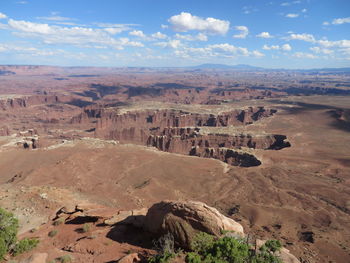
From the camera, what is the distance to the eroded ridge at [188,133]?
188 feet

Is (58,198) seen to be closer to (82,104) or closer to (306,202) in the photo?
(306,202)

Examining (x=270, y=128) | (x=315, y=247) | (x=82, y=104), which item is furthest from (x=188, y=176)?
(x=82, y=104)

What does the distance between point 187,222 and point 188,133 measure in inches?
2294

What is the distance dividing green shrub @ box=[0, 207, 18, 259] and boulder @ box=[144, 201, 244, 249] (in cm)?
747

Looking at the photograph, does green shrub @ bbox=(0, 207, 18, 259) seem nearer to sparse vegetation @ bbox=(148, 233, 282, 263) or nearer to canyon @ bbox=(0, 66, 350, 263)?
canyon @ bbox=(0, 66, 350, 263)

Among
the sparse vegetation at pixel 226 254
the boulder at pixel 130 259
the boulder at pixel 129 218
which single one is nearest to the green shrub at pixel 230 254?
the sparse vegetation at pixel 226 254

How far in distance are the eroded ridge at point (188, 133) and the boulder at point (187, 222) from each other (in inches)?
1383

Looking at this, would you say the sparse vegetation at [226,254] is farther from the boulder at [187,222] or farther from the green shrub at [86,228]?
the green shrub at [86,228]

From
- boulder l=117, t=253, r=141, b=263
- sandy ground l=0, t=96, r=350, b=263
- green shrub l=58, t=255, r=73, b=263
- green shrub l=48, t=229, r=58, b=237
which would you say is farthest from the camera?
sandy ground l=0, t=96, r=350, b=263

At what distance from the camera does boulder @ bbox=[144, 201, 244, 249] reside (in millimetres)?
14203

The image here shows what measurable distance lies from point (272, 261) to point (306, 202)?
21.2 meters

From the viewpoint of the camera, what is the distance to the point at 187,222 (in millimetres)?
14539

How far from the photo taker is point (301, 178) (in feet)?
125

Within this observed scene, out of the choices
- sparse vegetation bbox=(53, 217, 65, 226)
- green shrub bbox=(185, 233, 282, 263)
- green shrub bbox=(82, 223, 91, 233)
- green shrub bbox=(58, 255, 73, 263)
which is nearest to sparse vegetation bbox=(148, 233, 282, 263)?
green shrub bbox=(185, 233, 282, 263)
